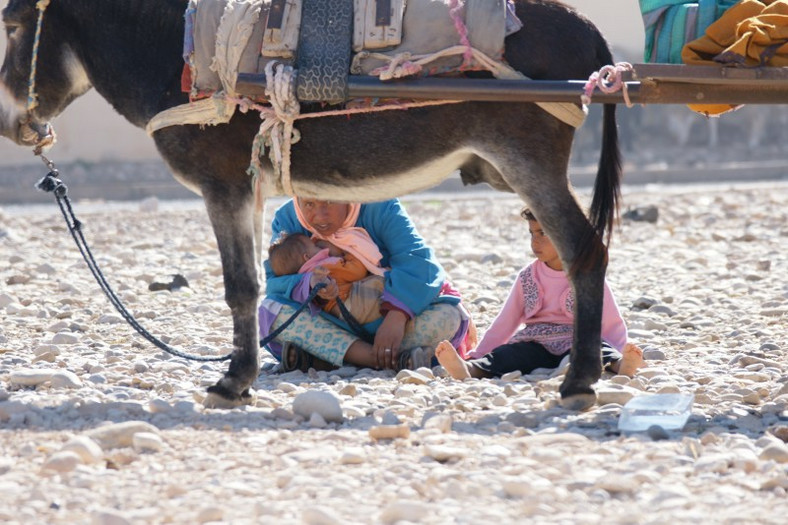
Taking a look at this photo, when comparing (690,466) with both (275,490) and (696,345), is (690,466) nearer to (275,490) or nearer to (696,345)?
(275,490)

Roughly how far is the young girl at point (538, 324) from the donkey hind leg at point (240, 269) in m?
1.13

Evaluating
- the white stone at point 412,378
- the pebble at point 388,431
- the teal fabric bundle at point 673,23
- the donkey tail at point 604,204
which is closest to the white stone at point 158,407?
the pebble at point 388,431

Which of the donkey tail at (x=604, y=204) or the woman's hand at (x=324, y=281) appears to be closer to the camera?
the donkey tail at (x=604, y=204)

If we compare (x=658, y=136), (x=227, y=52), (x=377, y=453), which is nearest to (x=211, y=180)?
(x=227, y=52)

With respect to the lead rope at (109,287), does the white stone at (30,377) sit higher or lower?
lower

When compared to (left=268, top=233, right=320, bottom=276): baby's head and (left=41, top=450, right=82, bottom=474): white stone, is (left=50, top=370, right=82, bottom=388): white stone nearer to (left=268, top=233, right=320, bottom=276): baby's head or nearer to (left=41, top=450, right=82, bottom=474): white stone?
(left=268, top=233, right=320, bottom=276): baby's head

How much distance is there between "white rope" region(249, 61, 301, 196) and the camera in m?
4.68

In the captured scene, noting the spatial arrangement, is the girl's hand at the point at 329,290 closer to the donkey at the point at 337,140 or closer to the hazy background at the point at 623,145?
the donkey at the point at 337,140

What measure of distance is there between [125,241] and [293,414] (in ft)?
25.7

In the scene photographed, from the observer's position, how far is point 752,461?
12.6ft

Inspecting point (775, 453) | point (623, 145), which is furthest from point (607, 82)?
point (623, 145)

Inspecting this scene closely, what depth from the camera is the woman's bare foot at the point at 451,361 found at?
5.46m

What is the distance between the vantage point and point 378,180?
494 centimetres

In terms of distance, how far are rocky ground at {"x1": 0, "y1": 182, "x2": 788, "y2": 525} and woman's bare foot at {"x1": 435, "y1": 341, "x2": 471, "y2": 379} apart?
75 millimetres
